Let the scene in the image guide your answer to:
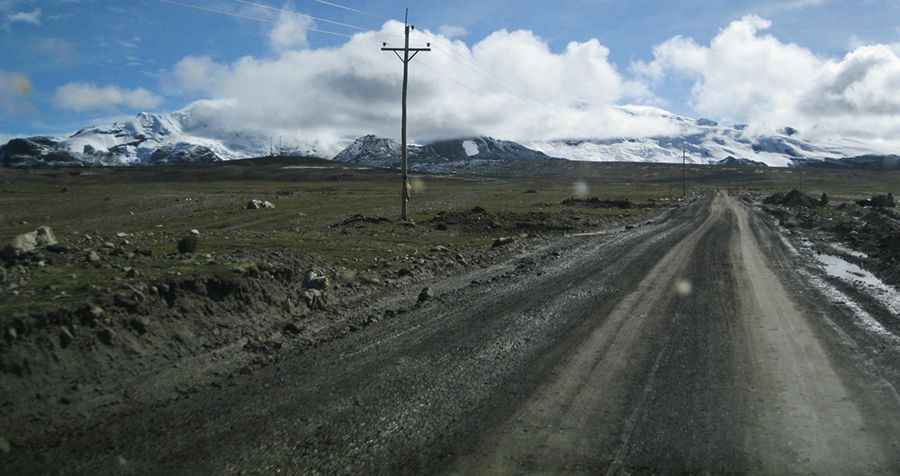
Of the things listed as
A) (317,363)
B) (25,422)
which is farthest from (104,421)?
(317,363)

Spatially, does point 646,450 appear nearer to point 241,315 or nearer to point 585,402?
point 585,402

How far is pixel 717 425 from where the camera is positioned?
6.44 metres

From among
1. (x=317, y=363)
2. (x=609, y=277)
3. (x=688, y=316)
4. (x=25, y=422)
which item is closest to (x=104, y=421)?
(x=25, y=422)

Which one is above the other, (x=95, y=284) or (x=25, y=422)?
(x=95, y=284)

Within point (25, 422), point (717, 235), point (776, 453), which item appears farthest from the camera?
point (717, 235)

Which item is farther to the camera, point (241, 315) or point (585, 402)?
point (241, 315)

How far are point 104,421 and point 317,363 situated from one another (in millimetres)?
2668

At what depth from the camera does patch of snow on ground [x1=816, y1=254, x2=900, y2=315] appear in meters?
13.5

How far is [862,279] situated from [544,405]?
44.9 feet

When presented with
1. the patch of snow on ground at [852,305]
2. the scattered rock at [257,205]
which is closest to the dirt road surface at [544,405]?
the patch of snow on ground at [852,305]

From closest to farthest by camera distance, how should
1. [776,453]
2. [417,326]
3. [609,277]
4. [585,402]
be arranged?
[776,453]
[585,402]
[417,326]
[609,277]

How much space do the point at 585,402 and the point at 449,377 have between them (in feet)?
5.66

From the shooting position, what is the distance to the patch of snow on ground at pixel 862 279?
13492 mm

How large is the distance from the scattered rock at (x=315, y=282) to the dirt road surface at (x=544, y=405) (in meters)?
2.11
